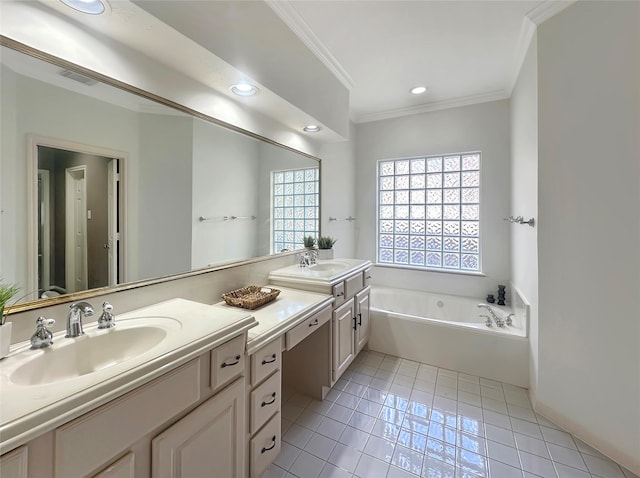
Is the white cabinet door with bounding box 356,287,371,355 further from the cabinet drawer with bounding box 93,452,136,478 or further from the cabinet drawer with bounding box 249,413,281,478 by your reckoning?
the cabinet drawer with bounding box 93,452,136,478

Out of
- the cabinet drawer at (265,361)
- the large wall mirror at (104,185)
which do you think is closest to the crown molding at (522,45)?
the large wall mirror at (104,185)

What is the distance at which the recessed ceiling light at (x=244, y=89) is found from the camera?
159 cm

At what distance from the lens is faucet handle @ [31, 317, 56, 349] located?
90 cm

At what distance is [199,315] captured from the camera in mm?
1183

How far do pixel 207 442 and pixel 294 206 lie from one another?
5.88ft

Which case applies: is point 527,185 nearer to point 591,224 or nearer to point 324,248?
point 591,224

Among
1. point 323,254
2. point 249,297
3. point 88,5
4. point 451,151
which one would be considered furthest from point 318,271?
point 451,151

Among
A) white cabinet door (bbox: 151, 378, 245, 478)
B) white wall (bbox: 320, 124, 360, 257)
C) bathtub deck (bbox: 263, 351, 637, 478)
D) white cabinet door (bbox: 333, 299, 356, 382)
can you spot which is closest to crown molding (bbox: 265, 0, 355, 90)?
white wall (bbox: 320, 124, 360, 257)

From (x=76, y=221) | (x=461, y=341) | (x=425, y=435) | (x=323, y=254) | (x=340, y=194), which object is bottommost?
(x=425, y=435)

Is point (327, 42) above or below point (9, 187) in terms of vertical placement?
above

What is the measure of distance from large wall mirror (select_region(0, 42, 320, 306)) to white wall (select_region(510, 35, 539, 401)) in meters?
2.04

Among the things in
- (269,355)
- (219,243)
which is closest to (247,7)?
(219,243)

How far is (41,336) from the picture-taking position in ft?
2.98

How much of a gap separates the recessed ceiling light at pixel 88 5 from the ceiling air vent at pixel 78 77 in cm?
22
